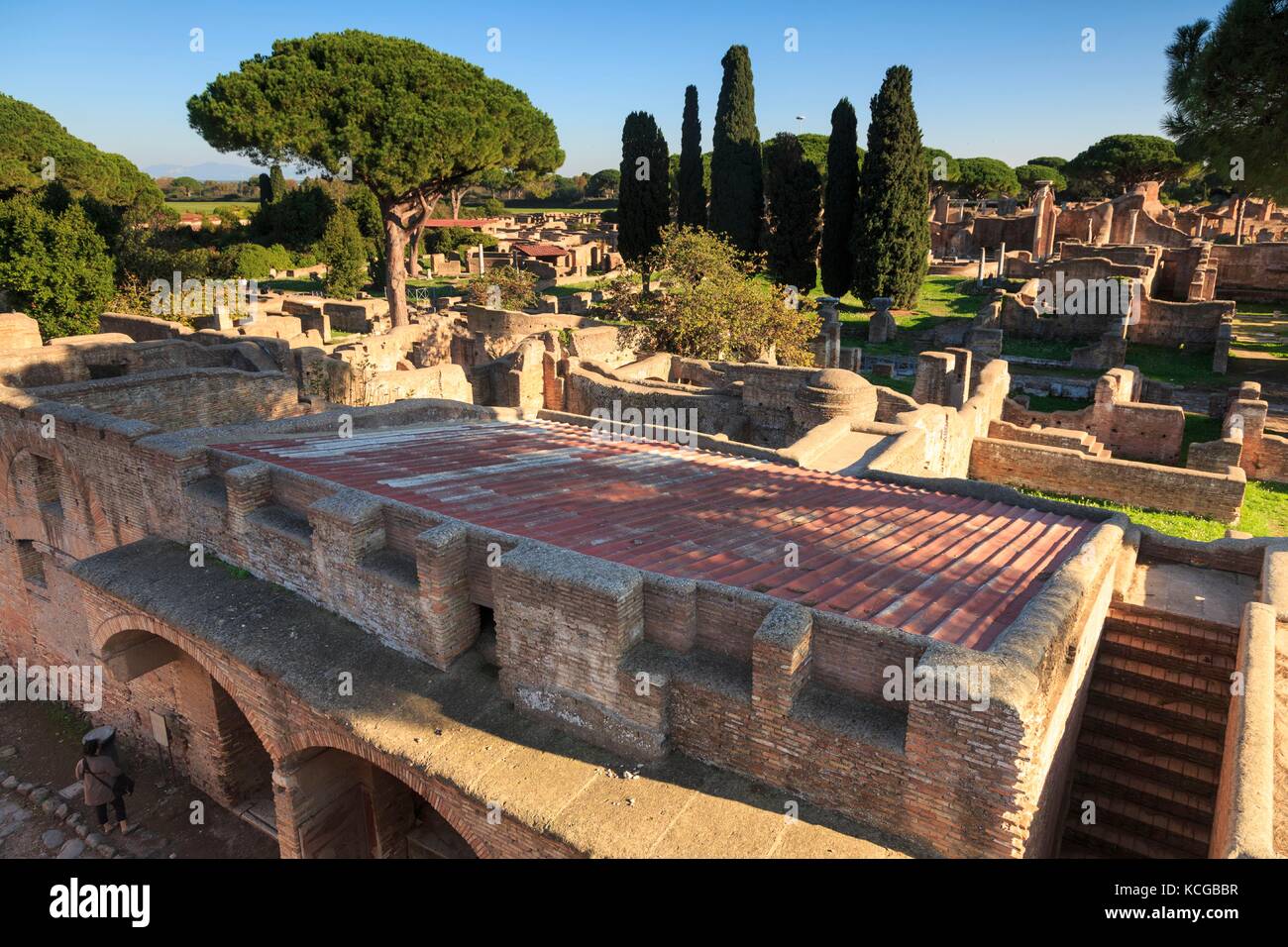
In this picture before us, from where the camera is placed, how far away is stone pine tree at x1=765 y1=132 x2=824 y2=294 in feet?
129

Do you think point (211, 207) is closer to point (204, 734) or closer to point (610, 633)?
point (204, 734)

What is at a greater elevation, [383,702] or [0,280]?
[0,280]

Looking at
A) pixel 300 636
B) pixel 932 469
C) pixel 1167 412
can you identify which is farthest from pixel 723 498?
pixel 1167 412

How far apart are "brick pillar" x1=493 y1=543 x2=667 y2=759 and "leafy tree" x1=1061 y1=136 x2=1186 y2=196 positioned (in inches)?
3017

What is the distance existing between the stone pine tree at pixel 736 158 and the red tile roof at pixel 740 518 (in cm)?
3459

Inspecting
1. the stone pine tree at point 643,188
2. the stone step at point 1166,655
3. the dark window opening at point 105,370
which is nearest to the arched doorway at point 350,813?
the stone step at point 1166,655

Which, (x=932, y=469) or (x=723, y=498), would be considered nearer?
(x=723, y=498)

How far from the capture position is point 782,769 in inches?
180

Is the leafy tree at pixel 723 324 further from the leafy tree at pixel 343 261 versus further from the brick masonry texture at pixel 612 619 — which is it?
the leafy tree at pixel 343 261

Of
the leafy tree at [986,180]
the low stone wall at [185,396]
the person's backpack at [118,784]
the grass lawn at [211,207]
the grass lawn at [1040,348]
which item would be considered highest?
the leafy tree at [986,180]

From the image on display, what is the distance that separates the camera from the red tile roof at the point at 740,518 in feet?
17.0

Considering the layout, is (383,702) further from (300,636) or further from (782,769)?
(782,769)

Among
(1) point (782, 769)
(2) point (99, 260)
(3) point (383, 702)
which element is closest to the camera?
(1) point (782, 769)

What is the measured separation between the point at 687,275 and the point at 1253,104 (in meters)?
14.2
